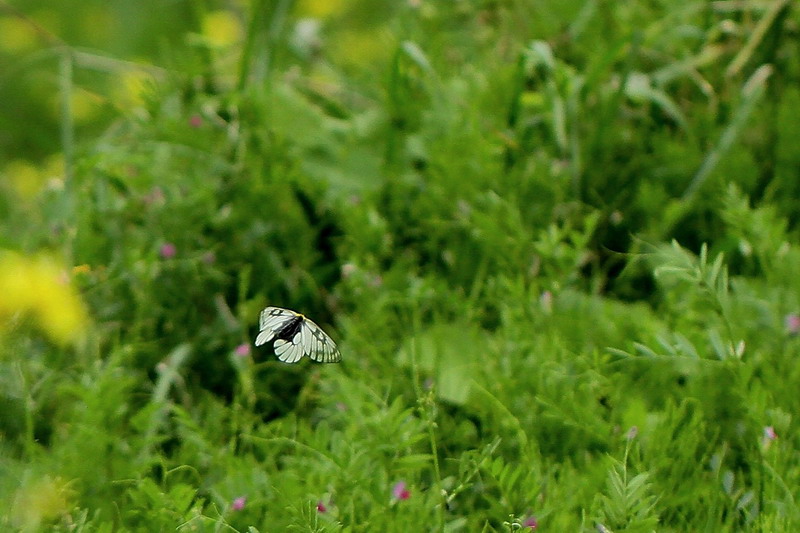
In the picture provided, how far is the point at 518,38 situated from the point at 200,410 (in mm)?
1336

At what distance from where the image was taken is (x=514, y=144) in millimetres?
2078

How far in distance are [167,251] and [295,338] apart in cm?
76

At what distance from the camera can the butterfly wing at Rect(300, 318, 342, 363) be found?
49.7 inches

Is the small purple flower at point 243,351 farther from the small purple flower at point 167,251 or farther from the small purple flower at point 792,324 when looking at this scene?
the small purple flower at point 792,324

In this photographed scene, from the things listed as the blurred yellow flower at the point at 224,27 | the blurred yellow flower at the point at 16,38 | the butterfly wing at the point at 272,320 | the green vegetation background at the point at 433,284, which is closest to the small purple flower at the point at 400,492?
the green vegetation background at the point at 433,284

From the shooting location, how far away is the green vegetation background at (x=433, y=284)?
132 cm

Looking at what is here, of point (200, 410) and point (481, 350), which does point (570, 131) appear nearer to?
point (481, 350)

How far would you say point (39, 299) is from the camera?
1483 millimetres

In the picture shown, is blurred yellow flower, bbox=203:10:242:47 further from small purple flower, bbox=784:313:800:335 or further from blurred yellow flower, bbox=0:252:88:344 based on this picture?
small purple flower, bbox=784:313:800:335

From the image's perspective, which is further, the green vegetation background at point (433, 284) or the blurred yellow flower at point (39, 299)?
the blurred yellow flower at point (39, 299)

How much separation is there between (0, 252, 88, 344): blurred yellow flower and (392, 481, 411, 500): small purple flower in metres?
0.60

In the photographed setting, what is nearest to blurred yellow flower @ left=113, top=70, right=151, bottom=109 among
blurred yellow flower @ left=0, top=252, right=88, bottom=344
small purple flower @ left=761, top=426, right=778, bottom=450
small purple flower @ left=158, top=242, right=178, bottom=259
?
small purple flower @ left=158, top=242, right=178, bottom=259

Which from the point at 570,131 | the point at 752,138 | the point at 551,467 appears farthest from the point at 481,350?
the point at 752,138

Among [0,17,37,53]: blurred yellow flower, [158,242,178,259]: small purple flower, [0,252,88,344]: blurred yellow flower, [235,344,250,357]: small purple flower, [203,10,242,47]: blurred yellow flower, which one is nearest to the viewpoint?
[0,252,88,344]: blurred yellow flower
